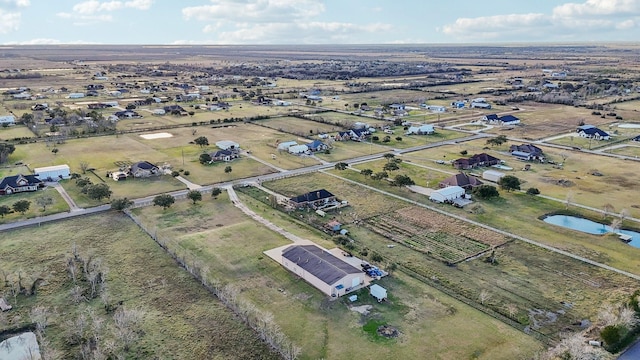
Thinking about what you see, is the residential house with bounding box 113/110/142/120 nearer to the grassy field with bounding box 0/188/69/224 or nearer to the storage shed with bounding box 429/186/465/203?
the grassy field with bounding box 0/188/69/224

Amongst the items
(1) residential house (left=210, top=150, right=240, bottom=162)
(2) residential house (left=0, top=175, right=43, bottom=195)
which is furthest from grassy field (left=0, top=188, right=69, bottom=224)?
(1) residential house (left=210, top=150, right=240, bottom=162)

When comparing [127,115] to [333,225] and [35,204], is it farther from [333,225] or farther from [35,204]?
[333,225]

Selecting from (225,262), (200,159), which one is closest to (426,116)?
(200,159)

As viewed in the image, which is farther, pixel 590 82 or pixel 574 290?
pixel 590 82

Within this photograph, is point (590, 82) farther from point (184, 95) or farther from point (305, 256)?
point (305, 256)

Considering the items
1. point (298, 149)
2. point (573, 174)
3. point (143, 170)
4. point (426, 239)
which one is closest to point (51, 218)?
point (143, 170)

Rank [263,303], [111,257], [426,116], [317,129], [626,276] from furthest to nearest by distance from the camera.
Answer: [426,116] < [317,129] < [111,257] < [626,276] < [263,303]
